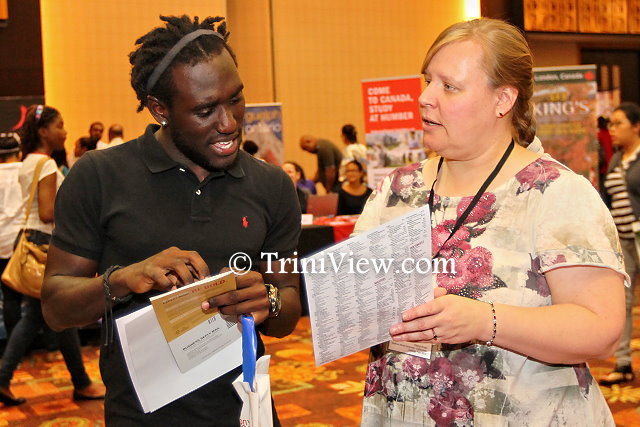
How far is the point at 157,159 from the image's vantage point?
173cm

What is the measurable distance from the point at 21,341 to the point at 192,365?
3.47m

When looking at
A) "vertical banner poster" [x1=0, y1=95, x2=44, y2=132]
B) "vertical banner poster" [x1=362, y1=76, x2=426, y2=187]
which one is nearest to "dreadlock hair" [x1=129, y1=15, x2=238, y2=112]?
"vertical banner poster" [x1=362, y1=76, x2=426, y2=187]

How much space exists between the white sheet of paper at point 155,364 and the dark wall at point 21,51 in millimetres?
9193

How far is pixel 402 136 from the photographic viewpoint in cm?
840

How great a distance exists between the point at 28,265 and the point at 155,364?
3.38 metres

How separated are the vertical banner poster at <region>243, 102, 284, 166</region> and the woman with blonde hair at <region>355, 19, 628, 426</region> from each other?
7.91 meters

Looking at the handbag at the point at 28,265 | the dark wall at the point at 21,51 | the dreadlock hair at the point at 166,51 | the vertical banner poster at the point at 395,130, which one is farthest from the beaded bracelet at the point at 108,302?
the dark wall at the point at 21,51

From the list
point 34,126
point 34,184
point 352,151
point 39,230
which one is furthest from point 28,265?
point 352,151

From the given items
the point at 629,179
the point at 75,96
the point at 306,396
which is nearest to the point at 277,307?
the point at 306,396

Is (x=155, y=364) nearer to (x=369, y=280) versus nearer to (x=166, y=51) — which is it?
(x=369, y=280)

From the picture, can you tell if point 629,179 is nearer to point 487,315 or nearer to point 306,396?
point 306,396

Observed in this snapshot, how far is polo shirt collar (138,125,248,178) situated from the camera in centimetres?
172

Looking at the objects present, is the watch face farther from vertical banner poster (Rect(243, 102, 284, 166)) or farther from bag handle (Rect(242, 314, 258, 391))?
vertical banner poster (Rect(243, 102, 284, 166))

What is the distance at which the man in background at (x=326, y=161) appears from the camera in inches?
414
